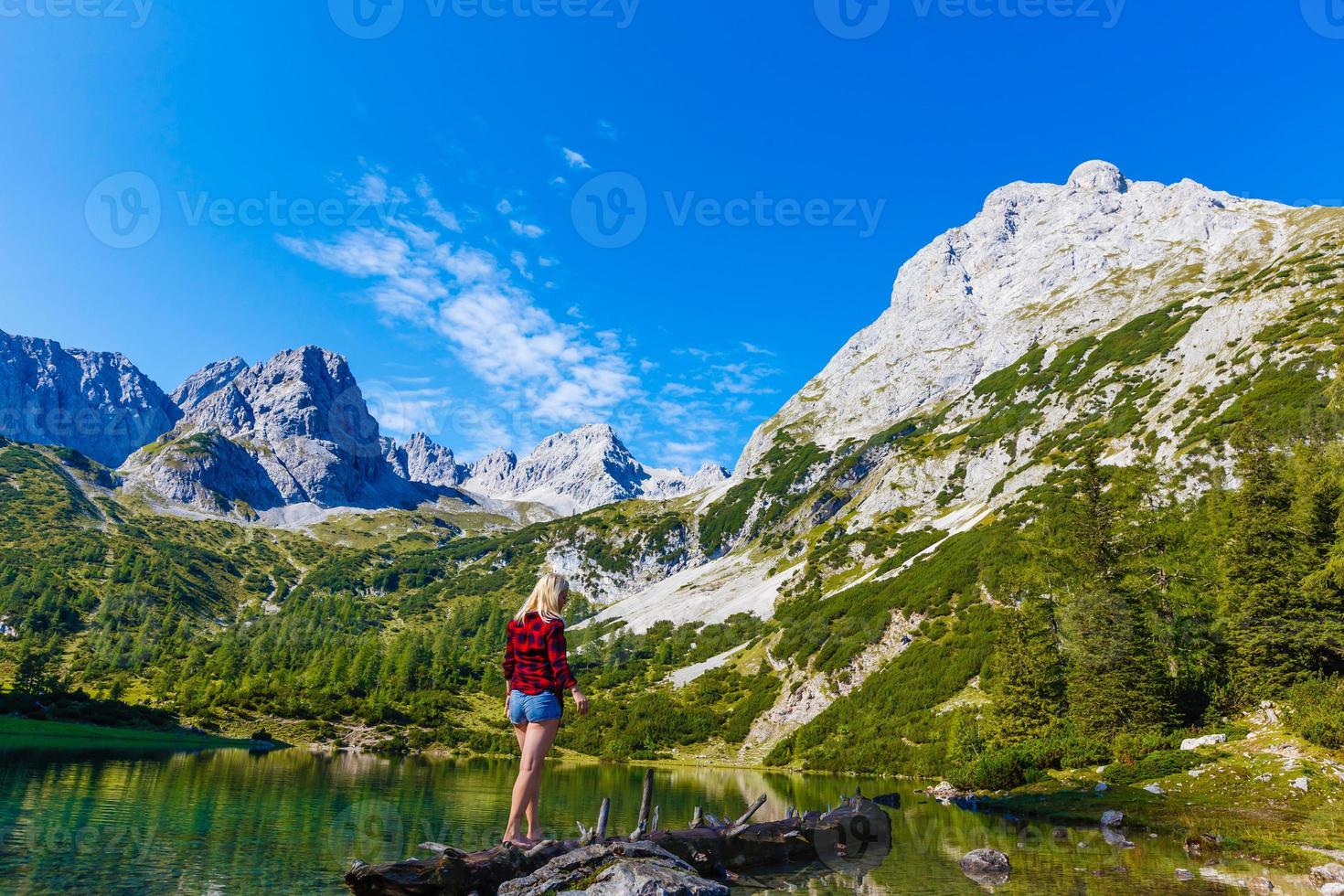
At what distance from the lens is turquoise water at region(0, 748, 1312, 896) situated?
15.3 m

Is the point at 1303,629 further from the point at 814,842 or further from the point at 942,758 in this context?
the point at 942,758

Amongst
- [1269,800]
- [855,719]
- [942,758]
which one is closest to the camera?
[1269,800]

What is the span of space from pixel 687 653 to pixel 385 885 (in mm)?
120250

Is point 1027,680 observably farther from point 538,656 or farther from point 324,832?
point 538,656

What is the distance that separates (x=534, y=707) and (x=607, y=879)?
410 centimetres

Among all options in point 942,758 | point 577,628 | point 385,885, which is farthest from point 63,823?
point 577,628

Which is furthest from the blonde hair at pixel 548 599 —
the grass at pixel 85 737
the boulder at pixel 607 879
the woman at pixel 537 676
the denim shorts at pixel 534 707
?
the grass at pixel 85 737

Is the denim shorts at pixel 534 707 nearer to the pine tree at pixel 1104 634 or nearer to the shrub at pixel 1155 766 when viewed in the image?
the shrub at pixel 1155 766

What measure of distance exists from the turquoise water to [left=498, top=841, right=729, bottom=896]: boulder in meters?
3.29

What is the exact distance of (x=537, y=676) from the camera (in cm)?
1253

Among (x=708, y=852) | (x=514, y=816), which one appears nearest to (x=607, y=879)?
(x=514, y=816)

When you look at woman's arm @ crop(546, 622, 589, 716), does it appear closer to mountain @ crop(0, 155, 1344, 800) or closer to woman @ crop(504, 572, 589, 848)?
woman @ crop(504, 572, 589, 848)

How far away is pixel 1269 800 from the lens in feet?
76.5

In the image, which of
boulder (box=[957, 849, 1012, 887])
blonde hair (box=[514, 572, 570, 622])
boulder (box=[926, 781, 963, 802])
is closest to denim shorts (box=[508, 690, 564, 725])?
blonde hair (box=[514, 572, 570, 622])
